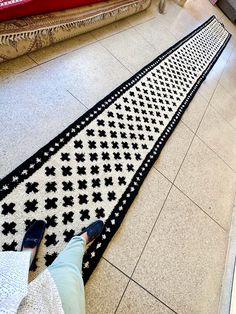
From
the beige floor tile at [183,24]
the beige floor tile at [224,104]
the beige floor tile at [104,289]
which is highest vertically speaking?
the beige floor tile at [183,24]

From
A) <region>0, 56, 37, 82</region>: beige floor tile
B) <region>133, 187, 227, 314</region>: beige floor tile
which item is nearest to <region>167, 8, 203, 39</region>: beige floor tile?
<region>0, 56, 37, 82</region>: beige floor tile

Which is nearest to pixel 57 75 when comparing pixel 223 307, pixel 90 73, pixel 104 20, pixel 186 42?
pixel 90 73

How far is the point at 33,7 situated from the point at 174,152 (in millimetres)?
1267

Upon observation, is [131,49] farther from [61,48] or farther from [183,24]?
[183,24]

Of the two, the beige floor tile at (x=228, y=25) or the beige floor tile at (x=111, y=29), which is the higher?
the beige floor tile at (x=228, y=25)

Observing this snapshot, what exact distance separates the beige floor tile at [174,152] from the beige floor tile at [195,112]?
10 centimetres

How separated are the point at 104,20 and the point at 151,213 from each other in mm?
1714

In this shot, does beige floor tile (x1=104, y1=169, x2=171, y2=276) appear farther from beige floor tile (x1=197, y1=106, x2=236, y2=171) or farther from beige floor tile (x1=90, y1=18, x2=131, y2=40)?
beige floor tile (x1=90, y1=18, x2=131, y2=40)

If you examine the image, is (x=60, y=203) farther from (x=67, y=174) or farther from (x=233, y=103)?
(x=233, y=103)

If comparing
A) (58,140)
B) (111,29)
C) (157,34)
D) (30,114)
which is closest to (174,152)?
(58,140)

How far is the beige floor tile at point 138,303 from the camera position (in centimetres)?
113

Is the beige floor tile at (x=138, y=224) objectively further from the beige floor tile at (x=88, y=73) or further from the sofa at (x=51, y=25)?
the sofa at (x=51, y=25)

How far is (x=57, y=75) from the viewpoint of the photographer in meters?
1.74

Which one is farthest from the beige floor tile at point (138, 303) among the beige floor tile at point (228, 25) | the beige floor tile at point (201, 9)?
the beige floor tile at point (228, 25)
